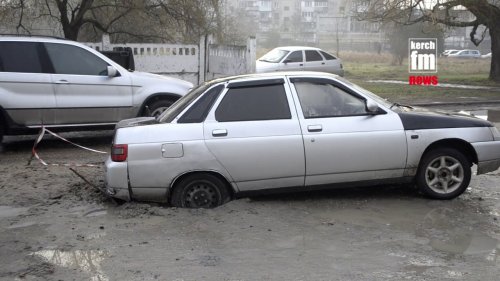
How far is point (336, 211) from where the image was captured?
5.76m

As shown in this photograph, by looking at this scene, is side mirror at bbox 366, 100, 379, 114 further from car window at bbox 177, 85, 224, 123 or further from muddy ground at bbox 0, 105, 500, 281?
car window at bbox 177, 85, 224, 123

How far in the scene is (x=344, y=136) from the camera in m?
5.79

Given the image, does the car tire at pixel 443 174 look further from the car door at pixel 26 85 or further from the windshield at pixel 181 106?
the car door at pixel 26 85

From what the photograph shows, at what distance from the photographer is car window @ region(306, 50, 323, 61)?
2119 centimetres

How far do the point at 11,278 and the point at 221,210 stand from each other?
6.98ft

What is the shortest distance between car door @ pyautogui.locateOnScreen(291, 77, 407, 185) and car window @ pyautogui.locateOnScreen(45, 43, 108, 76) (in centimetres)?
453

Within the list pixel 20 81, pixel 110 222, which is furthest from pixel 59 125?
pixel 110 222

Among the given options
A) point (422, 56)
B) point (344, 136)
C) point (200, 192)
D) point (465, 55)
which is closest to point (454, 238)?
point (344, 136)

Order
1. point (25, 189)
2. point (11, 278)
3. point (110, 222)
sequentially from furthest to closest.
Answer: point (25, 189)
point (110, 222)
point (11, 278)

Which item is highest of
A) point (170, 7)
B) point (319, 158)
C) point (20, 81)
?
point (170, 7)

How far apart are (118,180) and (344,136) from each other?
238 centimetres

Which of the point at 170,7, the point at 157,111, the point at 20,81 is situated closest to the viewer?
the point at 20,81

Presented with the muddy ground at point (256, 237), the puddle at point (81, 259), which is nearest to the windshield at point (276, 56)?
the muddy ground at point (256, 237)

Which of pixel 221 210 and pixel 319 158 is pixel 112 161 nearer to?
pixel 221 210
